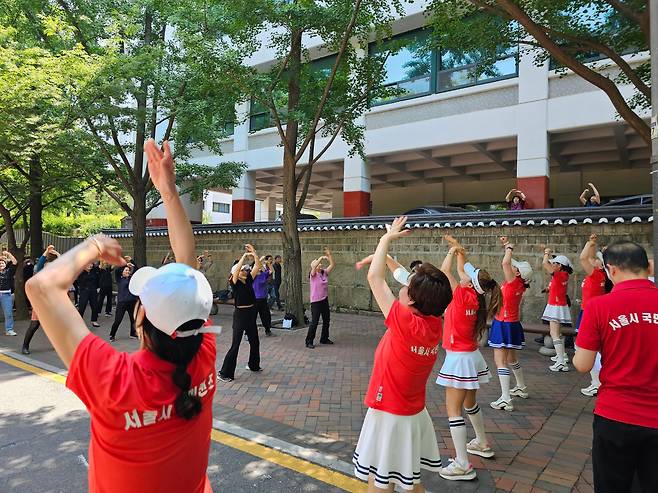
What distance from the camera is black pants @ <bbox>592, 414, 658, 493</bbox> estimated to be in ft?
7.42

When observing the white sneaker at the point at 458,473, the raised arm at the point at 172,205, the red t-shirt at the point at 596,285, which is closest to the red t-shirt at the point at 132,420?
the raised arm at the point at 172,205

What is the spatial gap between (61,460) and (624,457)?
→ 426 centimetres

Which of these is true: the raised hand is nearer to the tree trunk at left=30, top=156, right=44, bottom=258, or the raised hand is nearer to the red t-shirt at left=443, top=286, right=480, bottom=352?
the red t-shirt at left=443, top=286, right=480, bottom=352

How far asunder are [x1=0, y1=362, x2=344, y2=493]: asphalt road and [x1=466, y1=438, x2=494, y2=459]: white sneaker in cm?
136

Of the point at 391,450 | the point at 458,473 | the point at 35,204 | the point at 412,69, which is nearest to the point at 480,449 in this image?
the point at 458,473

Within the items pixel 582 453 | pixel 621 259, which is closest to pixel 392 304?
pixel 621 259

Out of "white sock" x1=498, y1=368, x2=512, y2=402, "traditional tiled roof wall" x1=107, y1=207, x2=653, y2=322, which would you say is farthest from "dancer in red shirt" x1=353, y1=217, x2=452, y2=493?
"traditional tiled roof wall" x1=107, y1=207, x2=653, y2=322

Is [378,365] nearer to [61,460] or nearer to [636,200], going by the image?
[61,460]

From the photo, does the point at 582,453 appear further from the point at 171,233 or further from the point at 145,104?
the point at 145,104

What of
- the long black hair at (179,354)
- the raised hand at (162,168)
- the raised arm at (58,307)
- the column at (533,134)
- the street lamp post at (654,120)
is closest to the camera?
the raised arm at (58,307)

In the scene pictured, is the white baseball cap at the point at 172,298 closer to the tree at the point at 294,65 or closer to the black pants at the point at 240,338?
the black pants at the point at 240,338

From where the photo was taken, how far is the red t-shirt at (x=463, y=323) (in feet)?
12.6

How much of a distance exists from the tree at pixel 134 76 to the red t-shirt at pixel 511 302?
798 centimetres

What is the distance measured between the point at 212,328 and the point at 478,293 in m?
2.91
